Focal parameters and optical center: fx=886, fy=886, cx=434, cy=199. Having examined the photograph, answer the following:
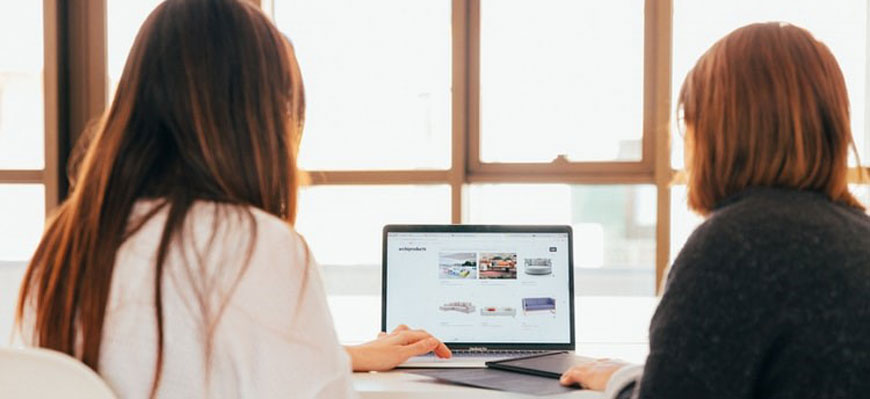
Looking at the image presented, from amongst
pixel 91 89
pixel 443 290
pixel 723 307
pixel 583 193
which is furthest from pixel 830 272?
pixel 91 89

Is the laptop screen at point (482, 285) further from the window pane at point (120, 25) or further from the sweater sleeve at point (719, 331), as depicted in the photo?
the window pane at point (120, 25)

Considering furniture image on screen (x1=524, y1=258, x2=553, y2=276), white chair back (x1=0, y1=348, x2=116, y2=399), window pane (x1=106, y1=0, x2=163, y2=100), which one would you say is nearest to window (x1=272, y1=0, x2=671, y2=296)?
window pane (x1=106, y1=0, x2=163, y2=100)

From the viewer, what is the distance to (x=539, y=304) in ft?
6.45

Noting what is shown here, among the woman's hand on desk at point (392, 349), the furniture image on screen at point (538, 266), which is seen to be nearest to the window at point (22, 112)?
the woman's hand on desk at point (392, 349)

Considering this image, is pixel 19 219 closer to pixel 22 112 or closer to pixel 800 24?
pixel 22 112

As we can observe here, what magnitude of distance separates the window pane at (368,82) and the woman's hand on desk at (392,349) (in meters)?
1.26

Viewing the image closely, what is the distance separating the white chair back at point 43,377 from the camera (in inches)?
35.7

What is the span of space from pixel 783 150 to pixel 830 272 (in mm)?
169

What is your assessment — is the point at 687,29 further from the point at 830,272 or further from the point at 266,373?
the point at 266,373

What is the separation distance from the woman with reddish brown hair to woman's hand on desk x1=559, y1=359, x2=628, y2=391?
489 millimetres

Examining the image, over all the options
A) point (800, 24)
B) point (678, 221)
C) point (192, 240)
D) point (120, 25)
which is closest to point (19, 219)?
point (120, 25)

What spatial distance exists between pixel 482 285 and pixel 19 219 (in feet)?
6.36

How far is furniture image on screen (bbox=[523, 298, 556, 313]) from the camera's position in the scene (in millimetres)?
1964

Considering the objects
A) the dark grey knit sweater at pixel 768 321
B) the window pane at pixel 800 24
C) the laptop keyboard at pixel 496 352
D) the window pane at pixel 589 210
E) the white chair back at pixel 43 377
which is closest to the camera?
the white chair back at pixel 43 377
